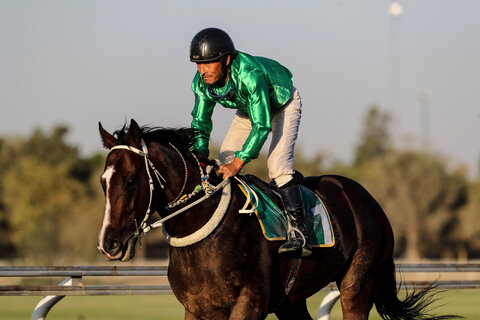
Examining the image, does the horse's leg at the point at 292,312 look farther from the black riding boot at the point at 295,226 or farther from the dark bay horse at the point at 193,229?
the black riding boot at the point at 295,226

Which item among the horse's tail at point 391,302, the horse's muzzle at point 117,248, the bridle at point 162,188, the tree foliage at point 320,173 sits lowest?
the tree foliage at point 320,173

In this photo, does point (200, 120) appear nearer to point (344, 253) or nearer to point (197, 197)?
point (197, 197)

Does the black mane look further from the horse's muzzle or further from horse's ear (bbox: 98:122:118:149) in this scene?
the horse's muzzle

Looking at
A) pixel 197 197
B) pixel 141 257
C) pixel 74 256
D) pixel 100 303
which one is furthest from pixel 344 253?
pixel 141 257

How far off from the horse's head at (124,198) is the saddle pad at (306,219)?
0.84 meters

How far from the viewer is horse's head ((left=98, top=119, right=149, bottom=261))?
494 centimetres

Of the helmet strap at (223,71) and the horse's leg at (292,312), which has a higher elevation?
the helmet strap at (223,71)

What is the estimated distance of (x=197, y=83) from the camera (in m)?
5.94

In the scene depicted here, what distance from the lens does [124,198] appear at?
16.4ft

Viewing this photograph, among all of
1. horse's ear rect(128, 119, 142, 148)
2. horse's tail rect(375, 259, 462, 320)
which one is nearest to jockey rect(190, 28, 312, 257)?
horse's ear rect(128, 119, 142, 148)

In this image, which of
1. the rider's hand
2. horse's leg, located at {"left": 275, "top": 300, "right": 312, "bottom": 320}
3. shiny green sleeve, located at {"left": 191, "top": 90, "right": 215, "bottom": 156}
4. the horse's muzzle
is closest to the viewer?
the horse's muzzle

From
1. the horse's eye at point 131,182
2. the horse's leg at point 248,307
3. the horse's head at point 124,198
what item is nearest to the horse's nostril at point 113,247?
the horse's head at point 124,198

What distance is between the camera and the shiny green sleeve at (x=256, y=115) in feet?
18.0

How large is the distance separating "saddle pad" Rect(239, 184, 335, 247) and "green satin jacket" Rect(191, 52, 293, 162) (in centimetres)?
35
